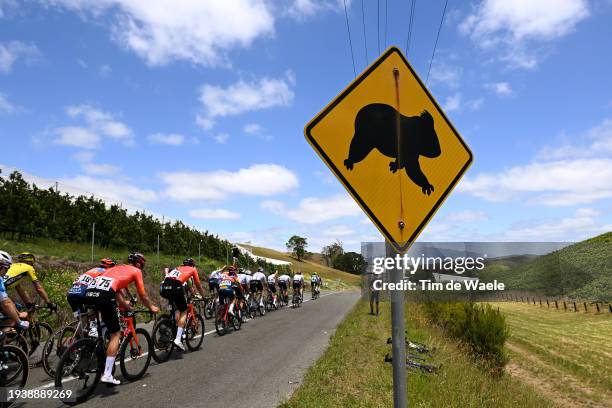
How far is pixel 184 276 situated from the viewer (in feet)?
29.3

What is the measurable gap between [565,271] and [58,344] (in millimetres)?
81118

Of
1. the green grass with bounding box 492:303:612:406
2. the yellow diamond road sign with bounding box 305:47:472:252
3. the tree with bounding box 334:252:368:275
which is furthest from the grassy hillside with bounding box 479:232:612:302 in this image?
the yellow diamond road sign with bounding box 305:47:472:252

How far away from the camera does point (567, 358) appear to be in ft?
71.7

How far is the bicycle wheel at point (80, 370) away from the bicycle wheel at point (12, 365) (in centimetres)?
63

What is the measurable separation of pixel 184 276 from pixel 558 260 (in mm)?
85699

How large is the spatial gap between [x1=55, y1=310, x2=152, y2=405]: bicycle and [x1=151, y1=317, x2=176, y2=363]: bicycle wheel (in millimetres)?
1257

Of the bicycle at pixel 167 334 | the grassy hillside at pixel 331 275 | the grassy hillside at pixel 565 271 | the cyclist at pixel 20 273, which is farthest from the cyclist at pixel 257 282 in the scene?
the grassy hillside at pixel 565 271

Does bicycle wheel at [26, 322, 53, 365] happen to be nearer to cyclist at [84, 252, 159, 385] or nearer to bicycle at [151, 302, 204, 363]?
bicycle at [151, 302, 204, 363]

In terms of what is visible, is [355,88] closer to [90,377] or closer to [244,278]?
[90,377]

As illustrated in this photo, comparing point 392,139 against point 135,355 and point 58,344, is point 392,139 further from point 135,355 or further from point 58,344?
point 58,344

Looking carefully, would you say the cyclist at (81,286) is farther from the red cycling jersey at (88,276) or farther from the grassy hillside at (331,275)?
the grassy hillside at (331,275)

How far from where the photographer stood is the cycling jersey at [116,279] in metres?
6.24

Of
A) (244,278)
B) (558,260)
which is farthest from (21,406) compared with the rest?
(558,260)


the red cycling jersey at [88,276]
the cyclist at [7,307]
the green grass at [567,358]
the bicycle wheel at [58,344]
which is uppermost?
the red cycling jersey at [88,276]
